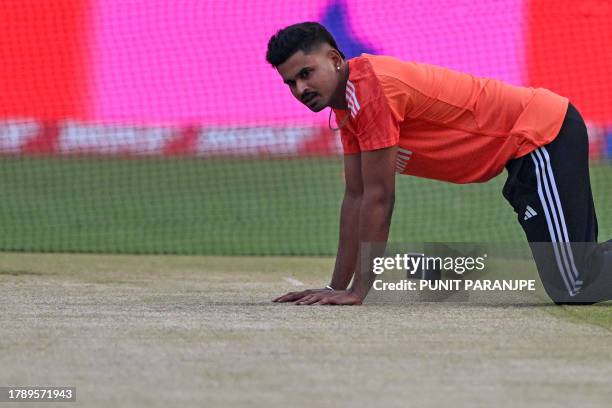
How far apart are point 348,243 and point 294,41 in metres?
1.11

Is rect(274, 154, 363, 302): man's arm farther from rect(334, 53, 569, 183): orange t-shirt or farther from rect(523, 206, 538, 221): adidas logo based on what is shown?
rect(523, 206, 538, 221): adidas logo

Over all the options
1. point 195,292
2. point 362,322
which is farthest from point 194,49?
point 362,322

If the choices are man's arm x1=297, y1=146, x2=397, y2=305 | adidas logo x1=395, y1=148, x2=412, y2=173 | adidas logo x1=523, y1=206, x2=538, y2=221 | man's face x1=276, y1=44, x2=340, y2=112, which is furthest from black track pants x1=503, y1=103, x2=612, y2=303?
man's face x1=276, y1=44, x2=340, y2=112

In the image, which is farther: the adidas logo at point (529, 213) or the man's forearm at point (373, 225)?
the adidas logo at point (529, 213)

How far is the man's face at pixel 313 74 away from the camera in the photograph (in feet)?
18.3

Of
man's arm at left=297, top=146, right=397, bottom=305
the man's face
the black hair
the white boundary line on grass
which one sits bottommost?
the white boundary line on grass

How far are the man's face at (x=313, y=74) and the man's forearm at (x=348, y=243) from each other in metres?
0.68

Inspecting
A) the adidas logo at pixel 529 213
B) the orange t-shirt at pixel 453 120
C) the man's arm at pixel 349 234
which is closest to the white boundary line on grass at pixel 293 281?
the man's arm at pixel 349 234

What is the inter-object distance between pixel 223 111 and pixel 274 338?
12.3 metres

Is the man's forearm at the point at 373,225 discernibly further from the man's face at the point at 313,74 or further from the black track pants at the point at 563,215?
the black track pants at the point at 563,215

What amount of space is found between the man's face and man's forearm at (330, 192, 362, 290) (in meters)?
0.68

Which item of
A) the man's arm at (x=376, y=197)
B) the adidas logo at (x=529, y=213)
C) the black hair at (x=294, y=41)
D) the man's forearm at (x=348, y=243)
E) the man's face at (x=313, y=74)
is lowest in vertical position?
the man's forearm at (x=348, y=243)

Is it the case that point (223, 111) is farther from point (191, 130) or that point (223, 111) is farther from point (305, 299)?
point (305, 299)

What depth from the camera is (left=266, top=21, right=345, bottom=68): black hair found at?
18.3 ft
